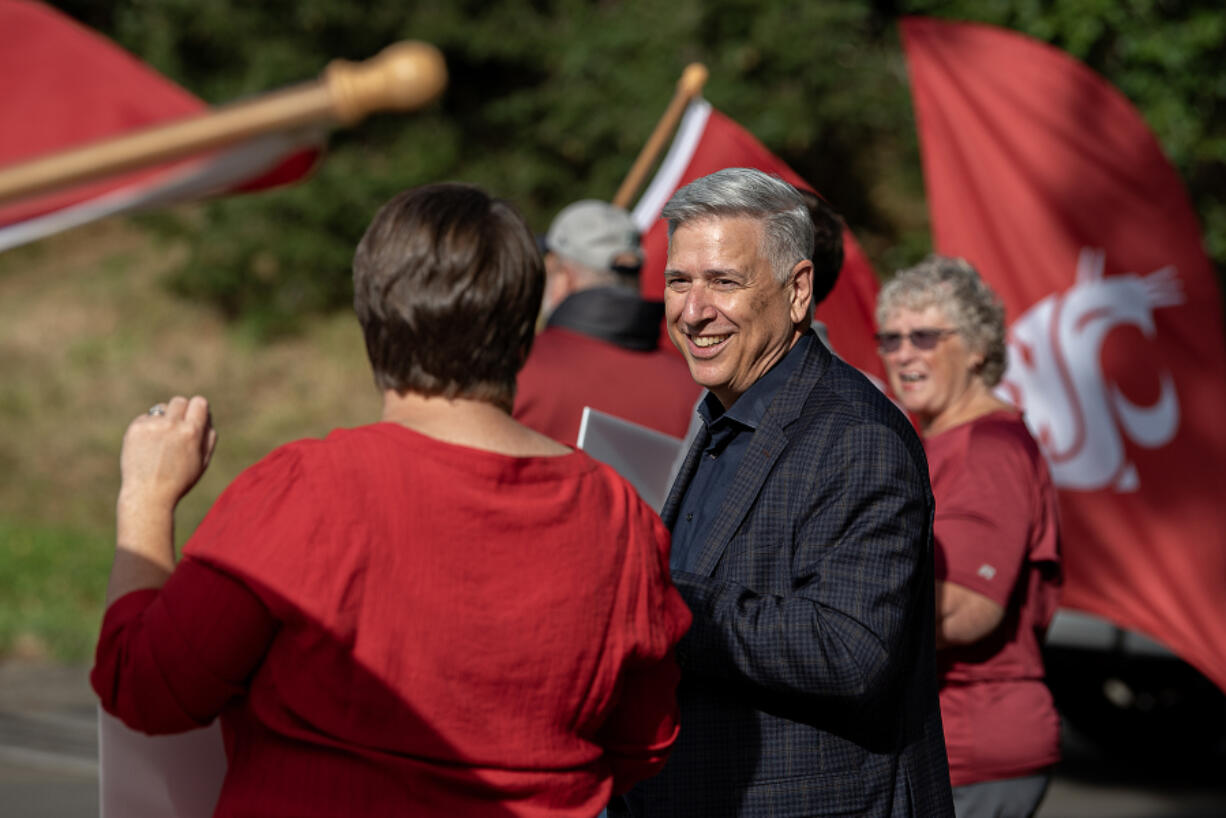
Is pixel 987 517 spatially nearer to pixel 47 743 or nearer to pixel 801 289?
pixel 801 289

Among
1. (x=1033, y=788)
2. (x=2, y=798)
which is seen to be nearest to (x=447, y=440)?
(x=1033, y=788)

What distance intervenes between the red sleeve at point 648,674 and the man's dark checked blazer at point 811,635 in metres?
0.18

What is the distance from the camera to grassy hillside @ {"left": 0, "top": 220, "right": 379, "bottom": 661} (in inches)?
477

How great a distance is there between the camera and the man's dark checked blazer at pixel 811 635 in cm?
199

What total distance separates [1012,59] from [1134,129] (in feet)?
1.61

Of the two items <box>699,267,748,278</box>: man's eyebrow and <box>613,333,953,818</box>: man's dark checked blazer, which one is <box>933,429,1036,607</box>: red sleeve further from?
<box>699,267,748,278</box>: man's eyebrow

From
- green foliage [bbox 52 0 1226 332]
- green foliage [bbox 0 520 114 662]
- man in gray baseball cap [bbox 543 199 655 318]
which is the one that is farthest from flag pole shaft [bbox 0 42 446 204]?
green foliage [bbox 52 0 1226 332]

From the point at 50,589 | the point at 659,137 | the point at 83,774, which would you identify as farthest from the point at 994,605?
the point at 50,589

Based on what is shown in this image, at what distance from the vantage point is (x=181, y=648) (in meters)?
1.54

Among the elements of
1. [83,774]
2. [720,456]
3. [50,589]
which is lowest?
[50,589]

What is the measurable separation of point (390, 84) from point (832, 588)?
101 centimetres

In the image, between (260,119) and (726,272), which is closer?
(260,119)

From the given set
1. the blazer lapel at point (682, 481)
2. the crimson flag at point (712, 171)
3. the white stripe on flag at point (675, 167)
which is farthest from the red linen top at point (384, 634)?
the white stripe on flag at point (675, 167)

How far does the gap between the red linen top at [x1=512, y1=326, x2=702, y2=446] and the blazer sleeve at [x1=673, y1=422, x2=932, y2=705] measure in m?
1.45
